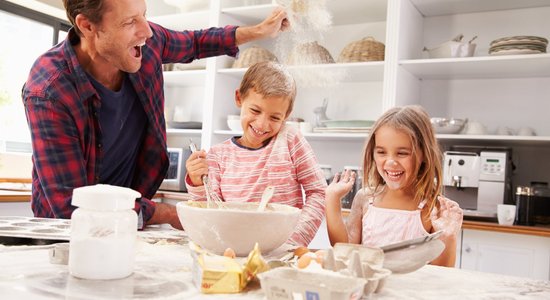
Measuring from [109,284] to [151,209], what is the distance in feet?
2.04

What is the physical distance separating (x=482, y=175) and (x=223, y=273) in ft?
8.04

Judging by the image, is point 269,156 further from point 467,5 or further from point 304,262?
point 467,5

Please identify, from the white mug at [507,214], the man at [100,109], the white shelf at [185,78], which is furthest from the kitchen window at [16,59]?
the white mug at [507,214]

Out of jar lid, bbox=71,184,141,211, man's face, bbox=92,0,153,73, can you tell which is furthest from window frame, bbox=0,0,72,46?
jar lid, bbox=71,184,141,211

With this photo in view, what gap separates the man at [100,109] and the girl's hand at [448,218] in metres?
0.75

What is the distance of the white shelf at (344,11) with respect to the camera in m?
3.20

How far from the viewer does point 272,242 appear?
2.60 ft

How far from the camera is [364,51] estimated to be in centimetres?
308

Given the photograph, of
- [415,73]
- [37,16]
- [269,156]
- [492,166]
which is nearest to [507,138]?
[492,166]

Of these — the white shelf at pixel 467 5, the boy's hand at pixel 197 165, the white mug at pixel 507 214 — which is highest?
the white shelf at pixel 467 5

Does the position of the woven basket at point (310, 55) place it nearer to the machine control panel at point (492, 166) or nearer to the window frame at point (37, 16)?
the machine control panel at point (492, 166)

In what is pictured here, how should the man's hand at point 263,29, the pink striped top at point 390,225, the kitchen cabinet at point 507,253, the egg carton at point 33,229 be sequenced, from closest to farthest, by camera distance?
the egg carton at point 33,229 < the pink striped top at point 390,225 < the man's hand at point 263,29 < the kitchen cabinet at point 507,253

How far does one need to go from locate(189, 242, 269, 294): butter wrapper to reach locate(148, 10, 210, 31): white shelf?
329 cm

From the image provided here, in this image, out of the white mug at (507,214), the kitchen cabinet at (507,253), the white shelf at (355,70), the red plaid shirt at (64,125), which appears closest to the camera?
the red plaid shirt at (64,125)
